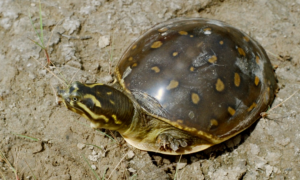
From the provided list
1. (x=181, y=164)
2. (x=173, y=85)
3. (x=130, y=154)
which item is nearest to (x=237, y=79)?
(x=173, y=85)

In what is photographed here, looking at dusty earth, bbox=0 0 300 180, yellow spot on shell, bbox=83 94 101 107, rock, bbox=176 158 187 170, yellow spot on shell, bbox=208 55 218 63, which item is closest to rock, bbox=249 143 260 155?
dusty earth, bbox=0 0 300 180

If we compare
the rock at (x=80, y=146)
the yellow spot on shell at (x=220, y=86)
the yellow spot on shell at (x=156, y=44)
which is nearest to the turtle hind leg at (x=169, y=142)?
the yellow spot on shell at (x=220, y=86)

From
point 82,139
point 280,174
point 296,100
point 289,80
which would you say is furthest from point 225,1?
point 82,139

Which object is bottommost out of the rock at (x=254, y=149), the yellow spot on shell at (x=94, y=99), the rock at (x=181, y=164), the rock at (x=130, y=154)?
the rock at (x=254, y=149)

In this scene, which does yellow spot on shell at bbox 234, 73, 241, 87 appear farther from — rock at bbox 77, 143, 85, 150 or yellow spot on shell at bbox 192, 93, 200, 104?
rock at bbox 77, 143, 85, 150

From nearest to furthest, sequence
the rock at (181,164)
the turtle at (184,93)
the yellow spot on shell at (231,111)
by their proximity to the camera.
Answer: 1. the turtle at (184,93)
2. the yellow spot on shell at (231,111)
3. the rock at (181,164)

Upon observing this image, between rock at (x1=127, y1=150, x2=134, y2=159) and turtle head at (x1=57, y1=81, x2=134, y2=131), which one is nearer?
turtle head at (x1=57, y1=81, x2=134, y2=131)

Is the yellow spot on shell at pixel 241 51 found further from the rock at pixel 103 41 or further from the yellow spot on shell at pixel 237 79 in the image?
the rock at pixel 103 41
